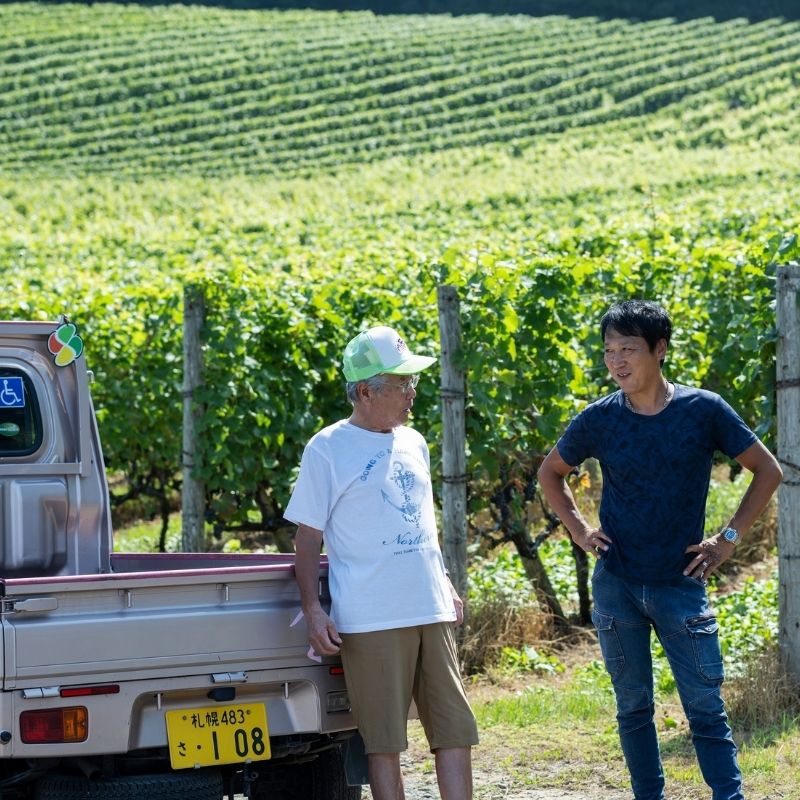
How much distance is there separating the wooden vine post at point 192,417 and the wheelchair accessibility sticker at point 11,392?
137 inches

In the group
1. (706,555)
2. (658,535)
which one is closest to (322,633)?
(658,535)

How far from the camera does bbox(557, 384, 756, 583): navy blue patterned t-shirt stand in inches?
175

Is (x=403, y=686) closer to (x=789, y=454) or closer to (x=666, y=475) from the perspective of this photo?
→ (x=666, y=475)

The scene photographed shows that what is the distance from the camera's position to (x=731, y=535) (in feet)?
14.8

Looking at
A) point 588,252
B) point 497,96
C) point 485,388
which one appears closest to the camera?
point 485,388

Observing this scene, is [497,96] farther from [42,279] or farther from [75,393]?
[75,393]

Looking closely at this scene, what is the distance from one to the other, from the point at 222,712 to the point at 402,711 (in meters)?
0.58

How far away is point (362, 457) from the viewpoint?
4465mm

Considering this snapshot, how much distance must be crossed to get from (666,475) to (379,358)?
1.02 metres

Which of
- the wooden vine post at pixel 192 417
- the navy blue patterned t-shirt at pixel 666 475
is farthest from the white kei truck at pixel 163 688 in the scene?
the wooden vine post at pixel 192 417

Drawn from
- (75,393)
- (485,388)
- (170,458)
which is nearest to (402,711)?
(75,393)

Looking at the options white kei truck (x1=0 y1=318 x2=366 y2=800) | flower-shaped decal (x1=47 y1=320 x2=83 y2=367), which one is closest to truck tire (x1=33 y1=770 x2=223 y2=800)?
white kei truck (x1=0 y1=318 x2=366 y2=800)

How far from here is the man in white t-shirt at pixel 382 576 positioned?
4.36 meters

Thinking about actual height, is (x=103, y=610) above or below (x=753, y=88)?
below
